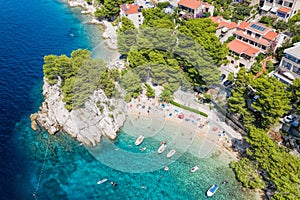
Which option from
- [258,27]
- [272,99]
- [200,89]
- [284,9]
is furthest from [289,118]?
[284,9]

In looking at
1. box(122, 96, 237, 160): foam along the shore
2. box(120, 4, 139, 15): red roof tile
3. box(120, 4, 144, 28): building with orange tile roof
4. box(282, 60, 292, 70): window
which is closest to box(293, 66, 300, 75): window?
box(282, 60, 292, 70): window

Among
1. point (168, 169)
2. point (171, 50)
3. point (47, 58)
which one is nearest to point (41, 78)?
point (47, 58)

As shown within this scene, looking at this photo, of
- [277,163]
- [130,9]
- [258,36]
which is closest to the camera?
[277,163]

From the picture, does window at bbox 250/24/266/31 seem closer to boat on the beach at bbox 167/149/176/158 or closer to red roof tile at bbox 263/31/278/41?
red roof tile at bbox 263/31/278/41

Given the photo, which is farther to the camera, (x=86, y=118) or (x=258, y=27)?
(x=258, y=27)

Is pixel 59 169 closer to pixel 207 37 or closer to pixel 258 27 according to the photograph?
pixel 207 37

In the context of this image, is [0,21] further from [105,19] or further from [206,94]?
[206,94]
